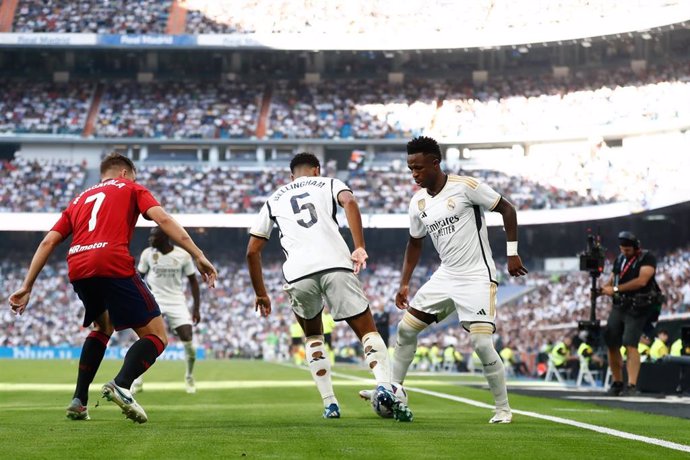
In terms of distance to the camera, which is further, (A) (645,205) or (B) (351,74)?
(B) (351,74)

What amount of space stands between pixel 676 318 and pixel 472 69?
122 feet

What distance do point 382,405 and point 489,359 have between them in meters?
0.97

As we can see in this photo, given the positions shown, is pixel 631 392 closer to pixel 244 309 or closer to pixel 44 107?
pixel 244 309

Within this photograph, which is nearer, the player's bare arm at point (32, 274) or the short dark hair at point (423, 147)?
the player's bare arm at point (32, 274)

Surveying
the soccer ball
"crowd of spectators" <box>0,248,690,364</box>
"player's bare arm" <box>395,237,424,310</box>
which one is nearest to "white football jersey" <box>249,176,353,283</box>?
"player's bare arm" <box>395,237,424,310</box>

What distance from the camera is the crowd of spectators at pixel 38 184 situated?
187 ft

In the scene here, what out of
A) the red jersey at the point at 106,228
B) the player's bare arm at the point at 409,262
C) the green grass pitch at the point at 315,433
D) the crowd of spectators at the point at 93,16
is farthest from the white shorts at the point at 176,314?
the crowd of spectators at the point at 93,16

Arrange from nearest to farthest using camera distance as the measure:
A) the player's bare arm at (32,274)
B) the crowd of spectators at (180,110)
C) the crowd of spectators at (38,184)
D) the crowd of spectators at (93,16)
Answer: the player's bare arm at (32,274) < the crowd of spectators at (38,184) < the crowd of spectators at (180,110) < the crowd of spectators at (93,16)

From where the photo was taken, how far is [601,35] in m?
55.0

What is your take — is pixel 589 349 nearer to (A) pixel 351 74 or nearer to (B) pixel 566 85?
(B) pixel 566 85

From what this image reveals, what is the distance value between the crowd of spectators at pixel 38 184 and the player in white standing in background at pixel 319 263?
48630 mm

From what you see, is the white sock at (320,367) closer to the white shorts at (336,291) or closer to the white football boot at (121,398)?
the white shorts at (336,291)

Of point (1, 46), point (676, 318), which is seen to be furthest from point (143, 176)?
point (676, 318)

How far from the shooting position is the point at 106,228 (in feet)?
30.3
